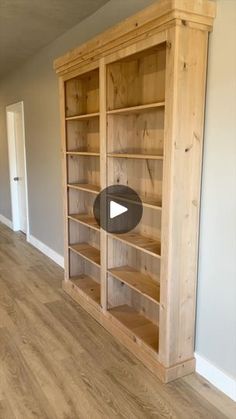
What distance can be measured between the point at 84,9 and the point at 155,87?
1.22 metres

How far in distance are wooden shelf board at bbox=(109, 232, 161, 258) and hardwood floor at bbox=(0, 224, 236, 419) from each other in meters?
0.80

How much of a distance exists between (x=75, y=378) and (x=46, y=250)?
2.62 meters

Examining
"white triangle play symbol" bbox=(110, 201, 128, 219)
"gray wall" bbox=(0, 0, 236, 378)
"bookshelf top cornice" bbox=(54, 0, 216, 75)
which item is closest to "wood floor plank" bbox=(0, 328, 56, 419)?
"gray wall" bbox=(0, 0, 236, 378)

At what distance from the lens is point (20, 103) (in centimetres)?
510

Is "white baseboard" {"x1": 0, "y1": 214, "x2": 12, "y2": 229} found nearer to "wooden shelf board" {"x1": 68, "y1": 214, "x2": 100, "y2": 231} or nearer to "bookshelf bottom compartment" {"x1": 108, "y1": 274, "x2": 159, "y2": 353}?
"wooden shelf board" {"x1": 68, "y1": 214, "x2": 100, "y2": 231}

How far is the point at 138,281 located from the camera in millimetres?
2607

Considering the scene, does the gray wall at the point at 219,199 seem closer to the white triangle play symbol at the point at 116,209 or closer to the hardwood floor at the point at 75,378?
the hardwood floor at the point at 75,378

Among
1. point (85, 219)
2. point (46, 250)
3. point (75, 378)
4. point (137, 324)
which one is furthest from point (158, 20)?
point (46, 250)

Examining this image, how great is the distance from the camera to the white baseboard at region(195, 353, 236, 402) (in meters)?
2.08

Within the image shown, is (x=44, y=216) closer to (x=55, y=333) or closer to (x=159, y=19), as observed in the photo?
(x=55, y=333)

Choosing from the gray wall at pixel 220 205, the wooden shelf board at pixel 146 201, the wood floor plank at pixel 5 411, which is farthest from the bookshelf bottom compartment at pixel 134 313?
the wood floor plank at pixel 5 411

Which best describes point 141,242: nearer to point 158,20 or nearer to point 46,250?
point 158,20

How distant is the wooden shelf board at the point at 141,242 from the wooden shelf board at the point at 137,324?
0.64 m

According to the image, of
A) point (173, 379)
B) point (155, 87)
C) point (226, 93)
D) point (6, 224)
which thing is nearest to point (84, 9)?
point (155, 87)
